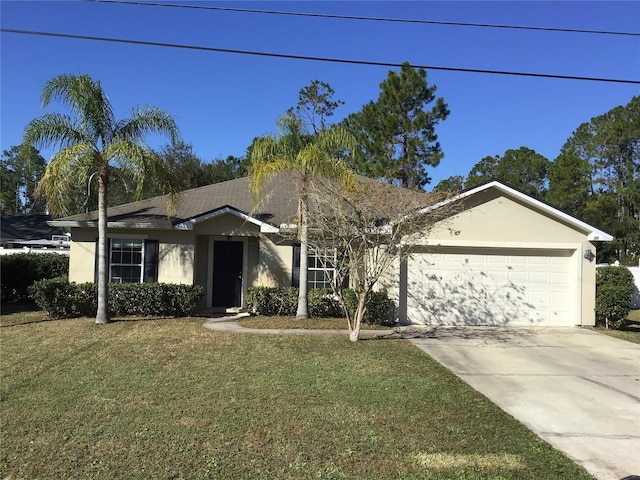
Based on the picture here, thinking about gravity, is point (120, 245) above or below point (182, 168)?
below

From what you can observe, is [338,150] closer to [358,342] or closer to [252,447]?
[358,342]

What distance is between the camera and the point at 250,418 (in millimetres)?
5434

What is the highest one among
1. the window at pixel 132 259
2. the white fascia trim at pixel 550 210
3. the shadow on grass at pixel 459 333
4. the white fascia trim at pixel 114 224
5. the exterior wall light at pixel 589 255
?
the white fascia trim at pixel 550 210

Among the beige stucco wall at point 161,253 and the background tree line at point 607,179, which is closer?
the beige stucco wall at point 161,253

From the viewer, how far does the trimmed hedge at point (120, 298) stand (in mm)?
12094

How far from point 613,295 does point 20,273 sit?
1818 cm

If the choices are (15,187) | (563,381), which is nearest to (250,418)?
(563,381)

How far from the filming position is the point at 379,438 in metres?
4.95

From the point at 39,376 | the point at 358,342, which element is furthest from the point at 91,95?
the point at 358,342

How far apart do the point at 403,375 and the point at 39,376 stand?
5.52 metres

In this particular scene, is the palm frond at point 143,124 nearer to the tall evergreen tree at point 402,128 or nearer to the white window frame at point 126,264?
the white window frame at point 126,264

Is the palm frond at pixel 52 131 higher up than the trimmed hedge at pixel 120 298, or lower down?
higher up

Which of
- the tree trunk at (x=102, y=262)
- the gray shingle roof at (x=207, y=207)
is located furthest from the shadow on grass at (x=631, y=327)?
the tree trunk at (x=102, y=262)

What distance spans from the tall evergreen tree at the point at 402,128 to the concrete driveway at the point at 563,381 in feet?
55.2
